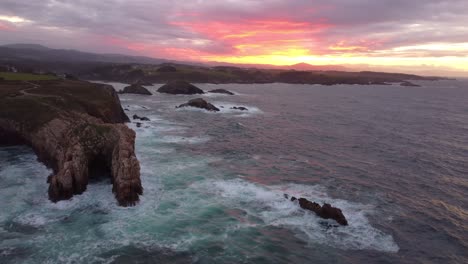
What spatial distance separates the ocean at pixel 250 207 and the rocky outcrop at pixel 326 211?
606 mm

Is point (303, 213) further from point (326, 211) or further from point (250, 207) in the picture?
point (250, 207)

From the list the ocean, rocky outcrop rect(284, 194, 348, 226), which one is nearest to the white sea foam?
the ocean

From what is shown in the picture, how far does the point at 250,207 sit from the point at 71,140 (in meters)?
21.6

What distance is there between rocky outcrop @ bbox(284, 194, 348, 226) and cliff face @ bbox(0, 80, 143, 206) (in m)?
16.3

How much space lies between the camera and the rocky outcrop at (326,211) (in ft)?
101

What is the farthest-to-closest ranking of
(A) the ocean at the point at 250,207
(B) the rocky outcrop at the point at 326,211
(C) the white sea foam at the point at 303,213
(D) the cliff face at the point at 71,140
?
(D) the cliff face at the point at 71,140
(B) the rocky outcrop at the point at 326,211
(C) the white sea foam at the point at 303,213
(A) the ocean at the point at 250,207

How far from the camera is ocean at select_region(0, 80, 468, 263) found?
25.6 m

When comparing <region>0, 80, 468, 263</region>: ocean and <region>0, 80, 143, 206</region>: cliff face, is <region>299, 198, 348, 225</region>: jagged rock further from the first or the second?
<region>0, 80, 143, 206</region>: cliff face

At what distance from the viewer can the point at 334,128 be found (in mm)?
78000

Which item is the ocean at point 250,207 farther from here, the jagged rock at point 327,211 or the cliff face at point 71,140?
the cliff face at point 71,140

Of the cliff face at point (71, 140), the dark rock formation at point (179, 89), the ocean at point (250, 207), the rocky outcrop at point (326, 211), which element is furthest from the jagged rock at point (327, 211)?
the dark rock formation at point (179, 89)

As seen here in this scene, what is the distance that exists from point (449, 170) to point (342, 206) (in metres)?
24.4

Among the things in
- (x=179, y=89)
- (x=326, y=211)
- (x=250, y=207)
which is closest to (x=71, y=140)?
(x=250, y=207)

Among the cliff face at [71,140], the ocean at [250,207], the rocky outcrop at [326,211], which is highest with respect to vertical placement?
the cliff face at [71,140]
